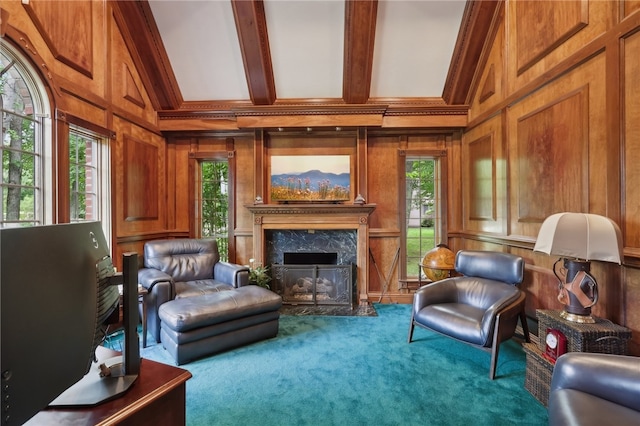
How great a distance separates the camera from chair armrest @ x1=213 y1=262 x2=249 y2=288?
11.4ft

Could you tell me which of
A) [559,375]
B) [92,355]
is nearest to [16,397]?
[92,355]

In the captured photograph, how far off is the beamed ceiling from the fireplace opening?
2211mm

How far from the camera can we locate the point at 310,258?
442 centimetres

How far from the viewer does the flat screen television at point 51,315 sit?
0.59 m

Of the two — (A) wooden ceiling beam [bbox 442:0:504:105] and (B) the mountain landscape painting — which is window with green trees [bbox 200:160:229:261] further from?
(A) wooden ceiling beam [bbox 442:0:504:105]

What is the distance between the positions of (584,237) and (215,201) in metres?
4.53

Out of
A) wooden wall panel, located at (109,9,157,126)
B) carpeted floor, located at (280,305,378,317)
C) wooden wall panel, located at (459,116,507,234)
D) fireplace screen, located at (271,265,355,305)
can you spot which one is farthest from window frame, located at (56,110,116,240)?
wooden wall panel, located at (459,116,507,234)

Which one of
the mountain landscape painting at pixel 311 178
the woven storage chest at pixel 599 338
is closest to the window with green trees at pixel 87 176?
the mountain landscape painting at pixel 311 178

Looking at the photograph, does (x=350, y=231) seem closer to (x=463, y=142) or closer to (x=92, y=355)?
(x=463, y=142)

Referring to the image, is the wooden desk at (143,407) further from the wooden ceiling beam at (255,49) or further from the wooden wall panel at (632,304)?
the wooden ceiling beam at (255,49)

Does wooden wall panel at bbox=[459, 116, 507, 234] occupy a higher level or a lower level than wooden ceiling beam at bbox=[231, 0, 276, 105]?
lower

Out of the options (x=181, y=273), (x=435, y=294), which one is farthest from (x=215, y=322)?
(x=435, y=294)

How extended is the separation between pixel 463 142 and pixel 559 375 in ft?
11.8

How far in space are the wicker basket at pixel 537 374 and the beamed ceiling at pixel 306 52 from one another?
3347 mm
